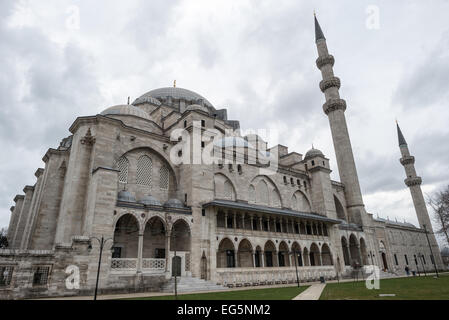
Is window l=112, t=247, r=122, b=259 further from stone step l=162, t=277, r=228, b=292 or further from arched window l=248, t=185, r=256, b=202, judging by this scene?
arched window l=248, t=185, r=256, b=202

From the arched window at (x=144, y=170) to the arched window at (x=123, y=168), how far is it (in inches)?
37.4

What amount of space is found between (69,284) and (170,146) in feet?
42.4

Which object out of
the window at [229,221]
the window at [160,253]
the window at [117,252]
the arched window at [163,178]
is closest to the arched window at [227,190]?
the window at [229,221]

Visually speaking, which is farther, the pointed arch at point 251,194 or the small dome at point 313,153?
the small dome at point 313,153

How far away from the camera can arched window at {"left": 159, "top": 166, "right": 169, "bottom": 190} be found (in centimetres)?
2332

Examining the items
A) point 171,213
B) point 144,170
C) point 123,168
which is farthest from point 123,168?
point 171,213

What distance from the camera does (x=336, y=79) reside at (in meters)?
38.6

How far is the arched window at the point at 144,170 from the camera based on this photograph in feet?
73.2

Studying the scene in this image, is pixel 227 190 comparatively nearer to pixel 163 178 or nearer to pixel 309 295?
pixel 163 178

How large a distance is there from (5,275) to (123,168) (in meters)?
10.1

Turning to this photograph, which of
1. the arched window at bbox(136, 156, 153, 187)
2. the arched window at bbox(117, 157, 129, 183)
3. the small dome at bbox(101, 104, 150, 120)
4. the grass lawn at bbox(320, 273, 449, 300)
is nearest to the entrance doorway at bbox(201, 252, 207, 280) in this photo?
the arched window at bbox(136, 156, 153, 187)

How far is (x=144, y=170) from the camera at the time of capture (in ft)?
74.5

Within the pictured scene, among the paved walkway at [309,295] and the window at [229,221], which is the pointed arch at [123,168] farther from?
the paved walkway at [309,295]
